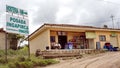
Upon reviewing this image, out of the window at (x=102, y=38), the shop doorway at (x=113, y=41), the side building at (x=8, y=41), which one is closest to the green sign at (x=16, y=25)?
the side building at (x=8, y=41)

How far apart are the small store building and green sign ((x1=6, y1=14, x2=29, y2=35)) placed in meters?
6.36

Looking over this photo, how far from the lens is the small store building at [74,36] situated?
24984 mm

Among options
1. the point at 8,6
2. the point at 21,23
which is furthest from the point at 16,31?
the point at 8,6

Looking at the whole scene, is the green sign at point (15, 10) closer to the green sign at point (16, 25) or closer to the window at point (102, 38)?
the green sign at point (16, 25)

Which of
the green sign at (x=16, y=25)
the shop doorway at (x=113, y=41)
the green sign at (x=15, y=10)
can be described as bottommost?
the shop doorway at (x=113, y=41)

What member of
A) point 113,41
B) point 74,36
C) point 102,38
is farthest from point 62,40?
point 113,41

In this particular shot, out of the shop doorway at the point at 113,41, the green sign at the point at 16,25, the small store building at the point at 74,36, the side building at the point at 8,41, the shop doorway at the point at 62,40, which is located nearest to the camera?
the green sign at the point at 16,25

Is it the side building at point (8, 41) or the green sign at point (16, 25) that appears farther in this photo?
the side building at point (8, 41)

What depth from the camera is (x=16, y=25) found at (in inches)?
670

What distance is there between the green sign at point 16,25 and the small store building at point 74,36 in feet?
20.9

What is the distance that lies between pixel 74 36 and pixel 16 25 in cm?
1208

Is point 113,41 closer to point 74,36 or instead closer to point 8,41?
point 74,36

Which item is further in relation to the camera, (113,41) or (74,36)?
(113,41)

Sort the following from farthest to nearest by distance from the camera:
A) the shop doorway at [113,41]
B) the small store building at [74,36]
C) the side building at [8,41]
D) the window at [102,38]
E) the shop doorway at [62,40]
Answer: the shop doorway at [113,41] < the window at [102,38] < the shop doorway at [62,40] < the side building at [8,41] < the small store building at [74,36]
